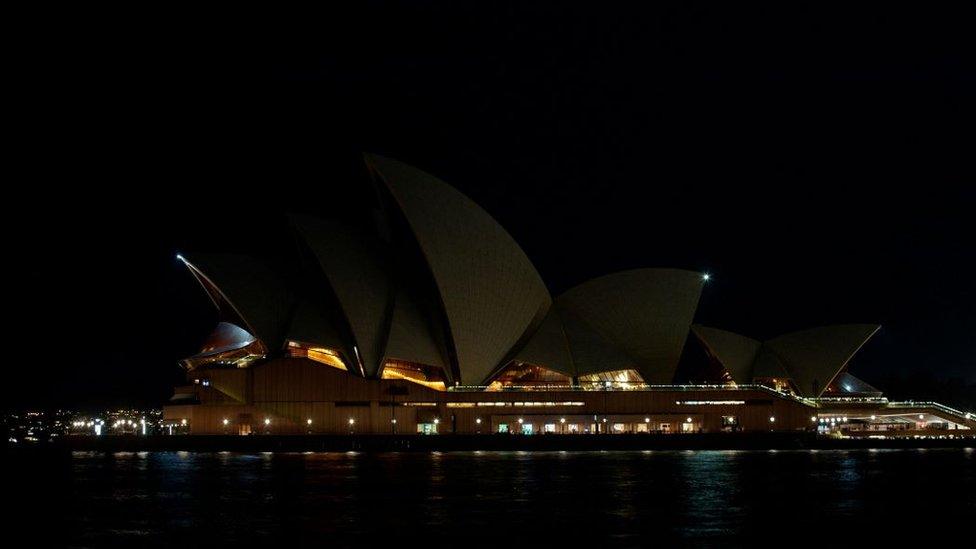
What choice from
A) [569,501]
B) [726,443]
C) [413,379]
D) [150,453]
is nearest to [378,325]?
[413,379]

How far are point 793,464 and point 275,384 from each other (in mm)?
32514

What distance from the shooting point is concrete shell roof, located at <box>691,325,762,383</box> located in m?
76.2

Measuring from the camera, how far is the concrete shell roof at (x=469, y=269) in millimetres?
60750

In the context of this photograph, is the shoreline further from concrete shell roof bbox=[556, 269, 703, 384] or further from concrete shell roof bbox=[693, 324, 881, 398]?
concrete shell roof bbox=[556, 269, 703, 384]

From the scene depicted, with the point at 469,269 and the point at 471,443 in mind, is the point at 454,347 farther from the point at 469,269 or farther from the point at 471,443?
the point at 471,443

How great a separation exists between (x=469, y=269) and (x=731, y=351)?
957 inches

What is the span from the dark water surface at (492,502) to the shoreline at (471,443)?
10413mm

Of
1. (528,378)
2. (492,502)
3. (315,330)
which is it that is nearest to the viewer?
(492,502)

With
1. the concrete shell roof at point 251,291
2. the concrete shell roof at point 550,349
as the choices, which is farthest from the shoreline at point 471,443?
the concrete shell roof at point 251,291

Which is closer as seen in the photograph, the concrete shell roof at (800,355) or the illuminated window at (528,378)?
the illuminated window at (528,378)

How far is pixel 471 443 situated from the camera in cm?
6775

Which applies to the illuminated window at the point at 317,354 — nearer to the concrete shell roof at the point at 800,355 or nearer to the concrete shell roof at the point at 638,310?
the concrete shell roof at the point at 638,310

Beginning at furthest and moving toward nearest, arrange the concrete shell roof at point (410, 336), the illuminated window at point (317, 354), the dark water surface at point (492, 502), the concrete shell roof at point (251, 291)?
the illuminated window at point (317, 354), the concrete shell roof at point (251, 291), the concrete shell roof at point (410, 336), the dark water surface at point (492, 502)

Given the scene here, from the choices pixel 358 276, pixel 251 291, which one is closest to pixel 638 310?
pixel 358 276
